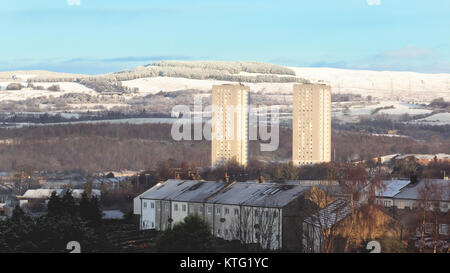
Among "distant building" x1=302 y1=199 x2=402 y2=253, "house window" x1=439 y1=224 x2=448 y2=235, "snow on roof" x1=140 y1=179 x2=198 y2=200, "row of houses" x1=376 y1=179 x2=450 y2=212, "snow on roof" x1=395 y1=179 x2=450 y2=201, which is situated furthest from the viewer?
"snow on roof" x1=140 y1=179 x2=198 y2=200

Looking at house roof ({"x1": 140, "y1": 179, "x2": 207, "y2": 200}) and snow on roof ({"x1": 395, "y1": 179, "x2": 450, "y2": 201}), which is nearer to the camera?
snow on roof ({"x1": 395, "y1": 179, "x2": 450, "y2": 201})

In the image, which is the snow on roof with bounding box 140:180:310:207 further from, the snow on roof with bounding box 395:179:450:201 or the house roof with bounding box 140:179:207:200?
the snow on roof with bounding box 395:179:450:201

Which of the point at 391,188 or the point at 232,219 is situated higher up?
the point at 391,188

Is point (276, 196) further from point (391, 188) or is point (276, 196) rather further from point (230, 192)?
point (391, 188)

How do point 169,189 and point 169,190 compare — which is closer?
point 169,190

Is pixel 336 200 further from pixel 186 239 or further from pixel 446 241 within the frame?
pixel 186 239

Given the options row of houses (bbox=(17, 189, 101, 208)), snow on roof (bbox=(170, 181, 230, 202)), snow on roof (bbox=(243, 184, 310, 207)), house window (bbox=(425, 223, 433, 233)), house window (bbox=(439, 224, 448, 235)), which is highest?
snow on roof (bbox=(243, 184, 310, 207))

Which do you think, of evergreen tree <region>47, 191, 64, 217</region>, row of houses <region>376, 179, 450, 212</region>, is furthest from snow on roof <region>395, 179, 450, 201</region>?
evergreen tree <region>47, 191, 64, 217</region>

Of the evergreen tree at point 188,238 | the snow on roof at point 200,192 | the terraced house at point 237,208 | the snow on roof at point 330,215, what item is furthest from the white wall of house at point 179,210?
the evergreen tree at point 188,238

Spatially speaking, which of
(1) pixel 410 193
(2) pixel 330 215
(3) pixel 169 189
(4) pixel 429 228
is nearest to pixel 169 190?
(3) pixel 169 189
